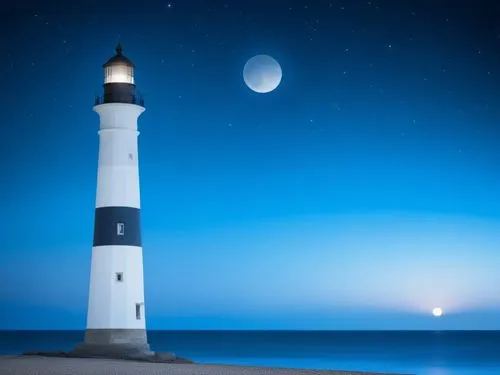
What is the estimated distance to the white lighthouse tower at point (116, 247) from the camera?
2356 cm

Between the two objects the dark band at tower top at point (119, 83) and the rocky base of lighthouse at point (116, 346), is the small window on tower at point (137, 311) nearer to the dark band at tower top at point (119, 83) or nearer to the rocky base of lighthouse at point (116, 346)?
the rocky base of lighthouse at point (116, 346)

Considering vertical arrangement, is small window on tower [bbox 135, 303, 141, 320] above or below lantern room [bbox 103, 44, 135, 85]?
below

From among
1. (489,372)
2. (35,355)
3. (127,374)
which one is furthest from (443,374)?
(127,374)

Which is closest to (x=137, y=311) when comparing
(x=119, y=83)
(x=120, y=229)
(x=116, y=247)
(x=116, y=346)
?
(x=116, y=346)

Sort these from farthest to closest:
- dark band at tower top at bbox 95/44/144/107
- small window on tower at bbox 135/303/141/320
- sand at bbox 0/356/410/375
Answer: dark band at tower top at bbox 95/44/144/107
small window on tower at bbox 135/303/141/320
sand at bbox 0/356/410/375

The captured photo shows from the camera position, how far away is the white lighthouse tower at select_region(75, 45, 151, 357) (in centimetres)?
2356

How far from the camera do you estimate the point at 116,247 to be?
23578 millimetres

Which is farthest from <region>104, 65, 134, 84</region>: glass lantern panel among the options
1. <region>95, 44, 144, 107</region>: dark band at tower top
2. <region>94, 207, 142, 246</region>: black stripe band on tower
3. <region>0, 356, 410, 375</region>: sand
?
<region>0, 356, 410, 375</region>: sand

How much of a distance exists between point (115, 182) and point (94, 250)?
1.85m

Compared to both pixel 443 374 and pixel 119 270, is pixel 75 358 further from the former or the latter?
pixel 443 374

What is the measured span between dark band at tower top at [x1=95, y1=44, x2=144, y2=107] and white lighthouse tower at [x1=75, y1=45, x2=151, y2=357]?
0.20ft

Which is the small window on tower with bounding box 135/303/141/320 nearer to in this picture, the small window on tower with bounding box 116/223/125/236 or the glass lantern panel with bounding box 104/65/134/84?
the small window on tower with bounding box 116/223/125/236

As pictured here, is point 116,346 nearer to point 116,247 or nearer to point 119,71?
point 116,247

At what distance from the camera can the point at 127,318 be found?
23641mm
